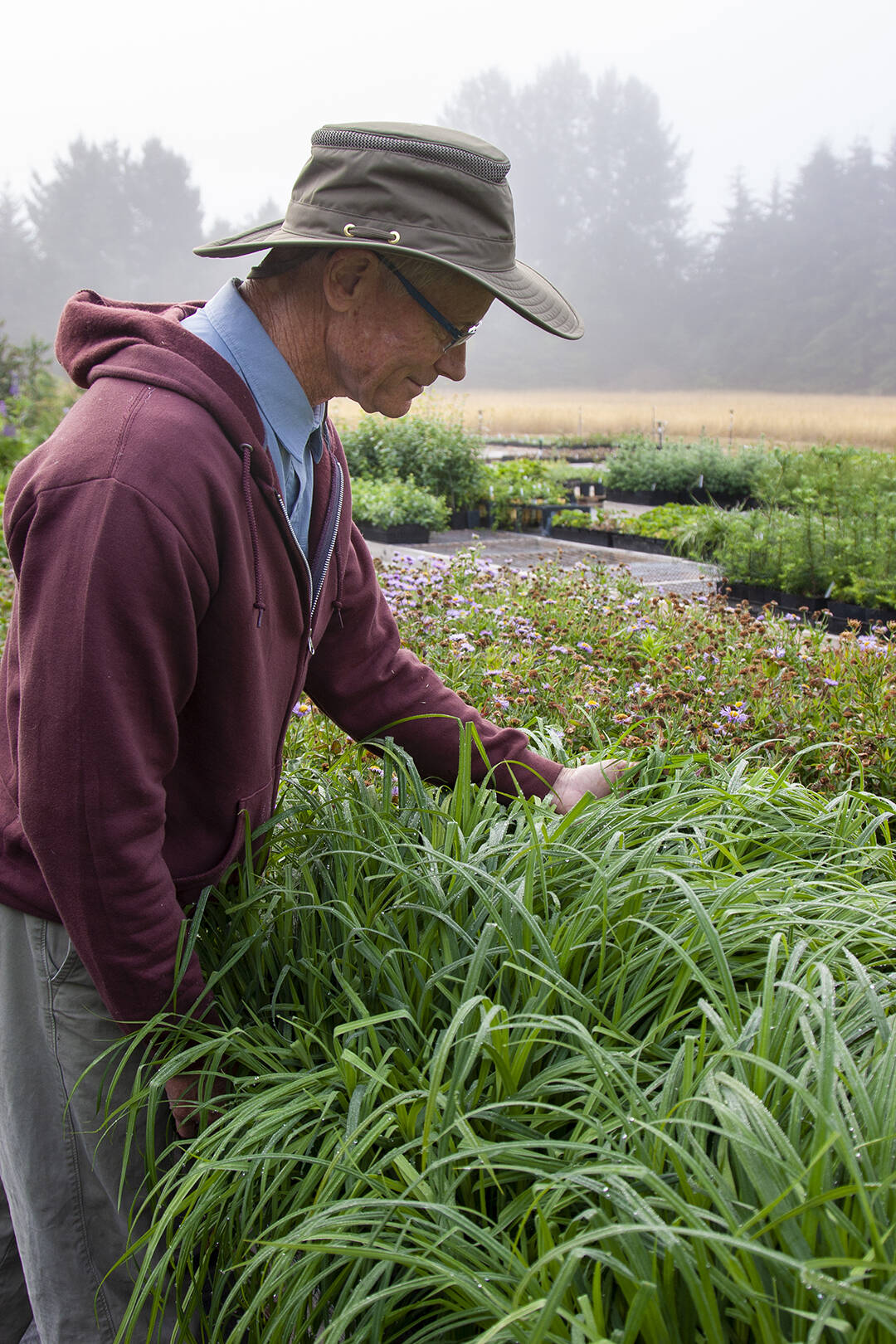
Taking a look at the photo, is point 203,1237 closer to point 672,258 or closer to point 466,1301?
point 466,1301

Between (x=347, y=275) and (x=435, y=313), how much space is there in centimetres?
14

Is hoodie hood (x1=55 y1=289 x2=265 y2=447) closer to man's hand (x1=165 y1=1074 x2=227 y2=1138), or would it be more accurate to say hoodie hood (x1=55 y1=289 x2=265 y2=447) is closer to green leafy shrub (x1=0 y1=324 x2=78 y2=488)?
man's hand (x1=165 y1=1074 x2=227 y2=1138)

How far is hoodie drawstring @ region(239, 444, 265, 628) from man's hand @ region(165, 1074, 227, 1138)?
0.66 meters

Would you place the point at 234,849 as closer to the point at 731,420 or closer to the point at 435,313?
the point at 435,313

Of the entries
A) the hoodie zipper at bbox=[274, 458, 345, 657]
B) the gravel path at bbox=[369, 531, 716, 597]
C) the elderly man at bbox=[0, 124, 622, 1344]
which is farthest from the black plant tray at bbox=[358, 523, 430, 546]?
the elderly man at bbox=[0, 124, 622, 1344]

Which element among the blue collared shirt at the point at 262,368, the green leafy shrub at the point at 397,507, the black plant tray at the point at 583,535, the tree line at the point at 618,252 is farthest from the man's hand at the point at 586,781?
the tree line at the point at 618,252

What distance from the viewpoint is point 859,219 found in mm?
46938

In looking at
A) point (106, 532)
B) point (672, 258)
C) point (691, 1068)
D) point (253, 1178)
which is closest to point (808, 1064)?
point (691, 1068)

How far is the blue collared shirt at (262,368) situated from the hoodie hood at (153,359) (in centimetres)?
6

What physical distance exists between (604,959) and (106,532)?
884 mm

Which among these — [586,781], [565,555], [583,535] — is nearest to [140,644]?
[586,781]

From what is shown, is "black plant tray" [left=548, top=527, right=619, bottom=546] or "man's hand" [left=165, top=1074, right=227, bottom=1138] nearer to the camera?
"man's hand" [left=165, top=1074, right=227, bottom=1138]

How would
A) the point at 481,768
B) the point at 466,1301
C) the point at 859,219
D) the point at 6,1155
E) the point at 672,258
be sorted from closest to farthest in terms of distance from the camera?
the point at 466,1301 → the point at 6,1155 → the point at 481,768 → the point at 859,219 → the point at 672,258

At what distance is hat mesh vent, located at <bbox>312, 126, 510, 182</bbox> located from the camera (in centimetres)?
138
